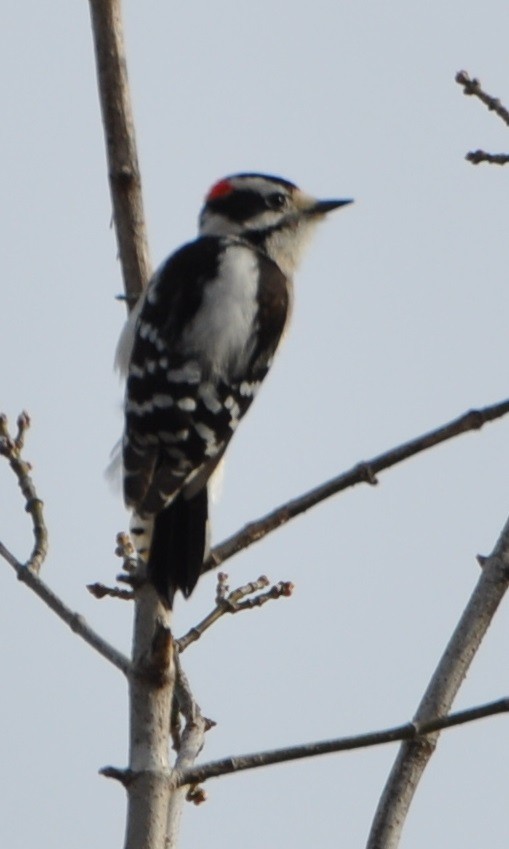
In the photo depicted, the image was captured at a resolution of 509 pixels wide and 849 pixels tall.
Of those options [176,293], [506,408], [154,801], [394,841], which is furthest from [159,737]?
[176,293]

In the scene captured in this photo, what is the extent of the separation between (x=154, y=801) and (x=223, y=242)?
3.08 metres

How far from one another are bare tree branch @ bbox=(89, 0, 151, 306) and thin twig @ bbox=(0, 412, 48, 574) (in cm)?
69

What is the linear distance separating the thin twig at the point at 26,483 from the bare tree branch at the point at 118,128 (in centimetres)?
69

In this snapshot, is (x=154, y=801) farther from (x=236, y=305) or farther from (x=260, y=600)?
(x=236, y=305)

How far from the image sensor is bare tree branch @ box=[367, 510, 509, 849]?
9.83ft

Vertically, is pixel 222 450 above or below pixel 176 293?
below

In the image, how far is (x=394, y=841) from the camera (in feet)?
9.77

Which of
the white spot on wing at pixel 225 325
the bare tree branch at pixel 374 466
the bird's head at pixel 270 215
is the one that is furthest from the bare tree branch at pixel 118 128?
the bird's head at pixel 270 215

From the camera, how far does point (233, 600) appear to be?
3754 millimetres

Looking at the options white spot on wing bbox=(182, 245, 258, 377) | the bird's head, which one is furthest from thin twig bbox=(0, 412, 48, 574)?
the bird's head

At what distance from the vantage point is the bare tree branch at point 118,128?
4.35 metres

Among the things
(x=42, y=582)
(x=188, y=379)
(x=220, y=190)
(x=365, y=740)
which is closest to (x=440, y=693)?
(x=365, y=740)

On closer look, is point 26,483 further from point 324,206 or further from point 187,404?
point 324,206

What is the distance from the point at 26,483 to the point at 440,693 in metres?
1.35
